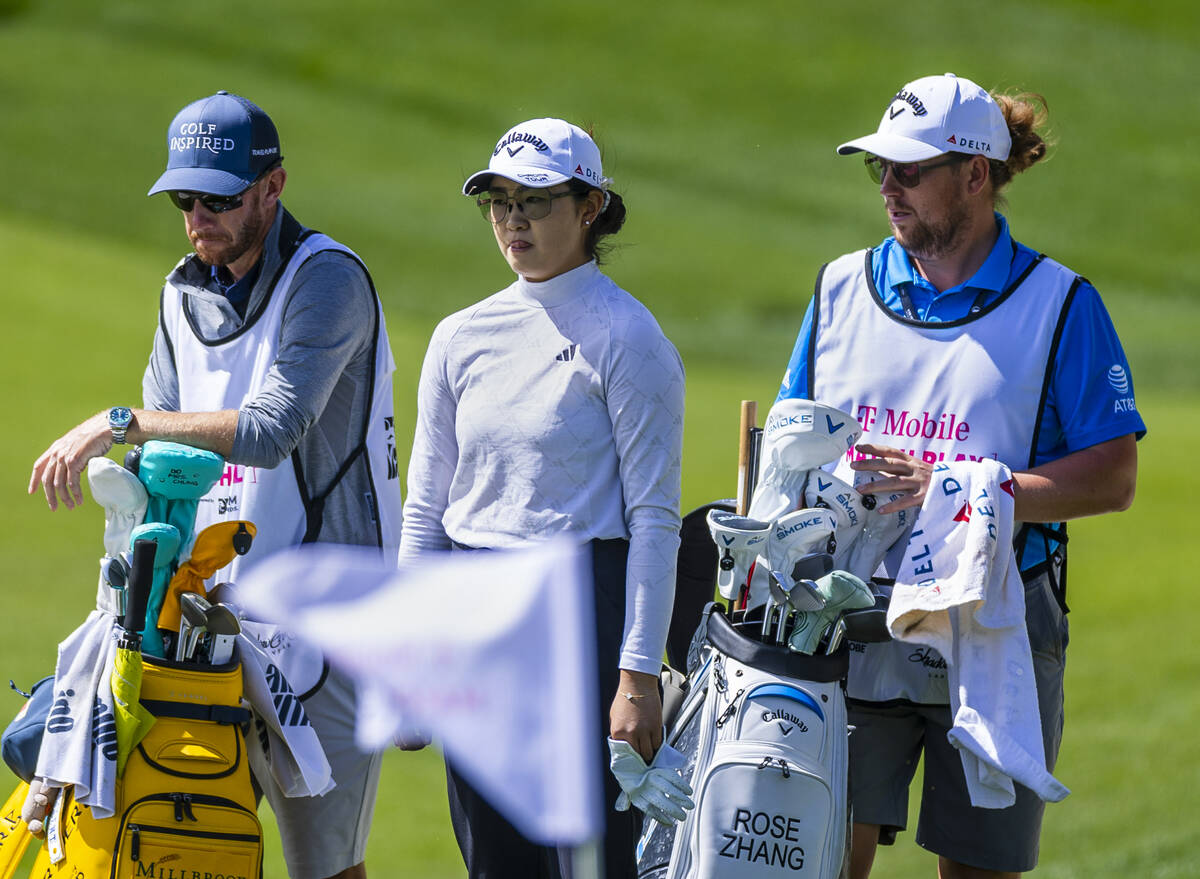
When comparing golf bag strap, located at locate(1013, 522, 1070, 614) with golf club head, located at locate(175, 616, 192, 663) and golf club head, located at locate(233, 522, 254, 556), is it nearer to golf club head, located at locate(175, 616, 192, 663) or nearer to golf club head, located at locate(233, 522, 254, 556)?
golf club head, located at locate(233, 522, 254, 556)

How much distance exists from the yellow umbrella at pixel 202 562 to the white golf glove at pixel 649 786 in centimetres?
90

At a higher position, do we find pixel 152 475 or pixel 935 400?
pixel 935 400

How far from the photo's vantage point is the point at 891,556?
12.4ft

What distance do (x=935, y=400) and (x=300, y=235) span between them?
1492 millimetres

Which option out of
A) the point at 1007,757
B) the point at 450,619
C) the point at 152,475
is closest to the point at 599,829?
the point at 450,619

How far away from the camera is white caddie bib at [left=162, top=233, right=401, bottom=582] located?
385 cm

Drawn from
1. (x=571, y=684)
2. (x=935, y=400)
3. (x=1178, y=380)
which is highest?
(x=1178, y=380)

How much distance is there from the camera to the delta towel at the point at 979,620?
349cm

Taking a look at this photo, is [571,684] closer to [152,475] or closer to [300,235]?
[152,475]

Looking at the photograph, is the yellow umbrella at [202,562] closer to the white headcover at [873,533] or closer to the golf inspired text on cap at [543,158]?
the golf inspired text on cap at [543,158]

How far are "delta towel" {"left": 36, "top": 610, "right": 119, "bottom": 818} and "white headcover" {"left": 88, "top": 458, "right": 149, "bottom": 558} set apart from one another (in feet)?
0.55

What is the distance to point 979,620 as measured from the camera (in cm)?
352

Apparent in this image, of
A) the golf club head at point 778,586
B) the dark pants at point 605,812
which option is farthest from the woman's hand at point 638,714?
the golf club head at point 778,586

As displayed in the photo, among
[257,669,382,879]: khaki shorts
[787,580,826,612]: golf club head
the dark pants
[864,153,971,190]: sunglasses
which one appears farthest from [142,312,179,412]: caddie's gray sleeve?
[864,153,971,190]: sunglasses
